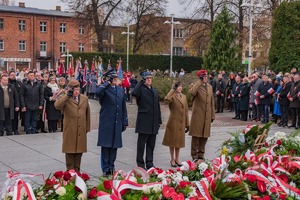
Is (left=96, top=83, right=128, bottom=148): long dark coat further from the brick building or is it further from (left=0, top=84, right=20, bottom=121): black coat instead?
the brick building

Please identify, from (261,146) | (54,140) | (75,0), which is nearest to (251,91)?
(54,140)

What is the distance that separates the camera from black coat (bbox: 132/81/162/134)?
8.19m

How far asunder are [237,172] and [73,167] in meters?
3.86

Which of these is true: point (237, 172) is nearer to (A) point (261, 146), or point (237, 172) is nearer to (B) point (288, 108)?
(A) point (261, 146)

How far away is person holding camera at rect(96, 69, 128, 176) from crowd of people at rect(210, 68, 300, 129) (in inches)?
347

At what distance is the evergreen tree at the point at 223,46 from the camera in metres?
30.2

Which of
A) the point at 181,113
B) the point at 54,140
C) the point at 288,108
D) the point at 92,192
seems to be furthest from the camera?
the point at 288,108

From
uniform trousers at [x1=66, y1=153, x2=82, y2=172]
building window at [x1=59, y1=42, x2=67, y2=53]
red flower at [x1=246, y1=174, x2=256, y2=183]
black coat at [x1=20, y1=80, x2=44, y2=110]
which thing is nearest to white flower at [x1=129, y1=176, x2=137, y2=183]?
red flower at [x1=246, y1=174, x2=256, y2=183]

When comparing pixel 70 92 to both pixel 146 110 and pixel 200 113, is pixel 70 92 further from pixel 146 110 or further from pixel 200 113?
pixel 200 113

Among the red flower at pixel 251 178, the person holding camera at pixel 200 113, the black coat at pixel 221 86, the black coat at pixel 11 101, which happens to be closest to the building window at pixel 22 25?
the black coat at pixel 221 86

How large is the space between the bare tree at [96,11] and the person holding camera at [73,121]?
126 feet

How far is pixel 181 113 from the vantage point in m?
8.88

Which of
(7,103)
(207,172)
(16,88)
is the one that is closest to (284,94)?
(16,88)

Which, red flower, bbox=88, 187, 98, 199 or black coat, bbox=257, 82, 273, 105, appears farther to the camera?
black coat, bbox=257, 82, 273, 105
